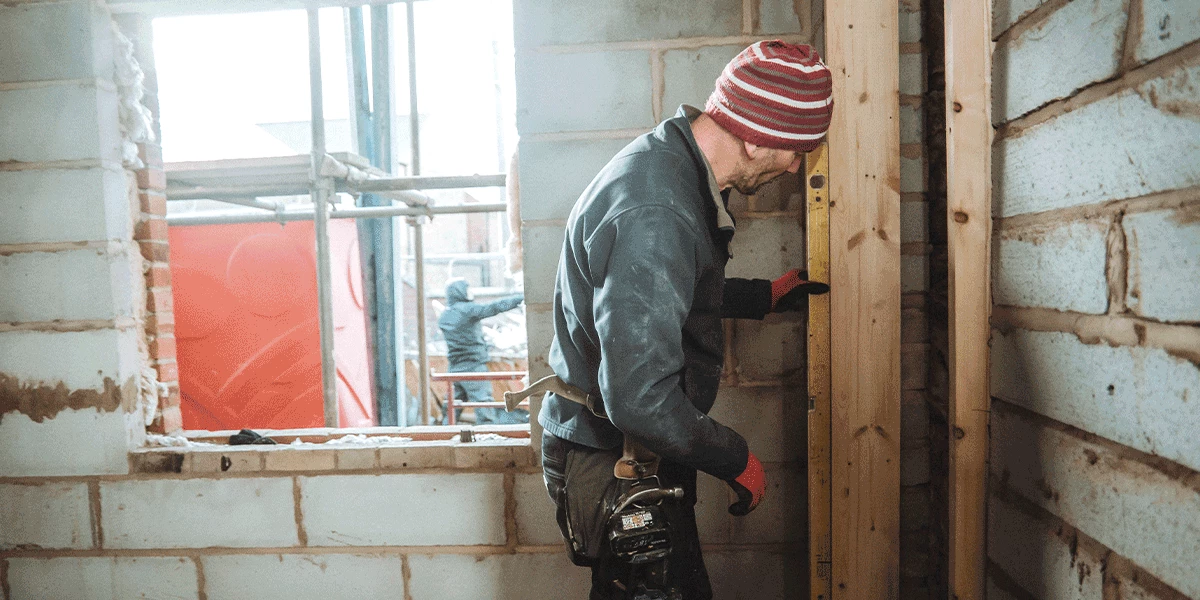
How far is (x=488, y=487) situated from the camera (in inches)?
75.6

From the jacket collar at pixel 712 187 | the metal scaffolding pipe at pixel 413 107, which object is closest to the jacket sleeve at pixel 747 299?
the jacket collar at pixel 712 187

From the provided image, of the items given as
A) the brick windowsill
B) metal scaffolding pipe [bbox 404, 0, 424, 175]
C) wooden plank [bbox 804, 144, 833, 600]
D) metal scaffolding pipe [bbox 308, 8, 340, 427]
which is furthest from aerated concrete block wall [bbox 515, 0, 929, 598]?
metal scaffolding pipe [bbox 404, 0, 424, 175]

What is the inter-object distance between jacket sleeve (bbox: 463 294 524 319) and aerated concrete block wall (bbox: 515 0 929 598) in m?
2.67

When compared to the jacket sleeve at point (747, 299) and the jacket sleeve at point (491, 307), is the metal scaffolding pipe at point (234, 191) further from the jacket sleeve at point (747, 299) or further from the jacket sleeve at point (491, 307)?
the jacket sleeve at point (747, 299)

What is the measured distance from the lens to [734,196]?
1.77 meters

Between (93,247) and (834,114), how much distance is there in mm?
2258

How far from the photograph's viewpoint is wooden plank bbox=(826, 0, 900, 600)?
1.54 metres

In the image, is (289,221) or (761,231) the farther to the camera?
(289,221)

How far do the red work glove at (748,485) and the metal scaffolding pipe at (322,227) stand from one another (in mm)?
1962

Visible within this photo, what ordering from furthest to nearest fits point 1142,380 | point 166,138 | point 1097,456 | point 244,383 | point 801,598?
point 244,383 < point 166,138 < point 801,598 < point 1097,456 < point 1142,380

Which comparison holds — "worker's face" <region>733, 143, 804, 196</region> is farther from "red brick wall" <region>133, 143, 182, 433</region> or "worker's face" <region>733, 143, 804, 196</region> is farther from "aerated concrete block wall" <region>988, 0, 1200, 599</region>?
"red brick wall" <region>133, 143, 182, 433</region>

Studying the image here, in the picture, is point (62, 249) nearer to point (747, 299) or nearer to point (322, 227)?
point (322, 227)

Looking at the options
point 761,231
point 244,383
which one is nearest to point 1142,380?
point 761,231

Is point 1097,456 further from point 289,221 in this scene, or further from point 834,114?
point 289,221
